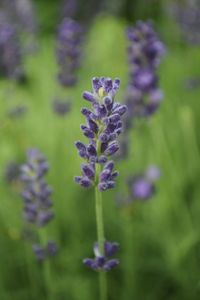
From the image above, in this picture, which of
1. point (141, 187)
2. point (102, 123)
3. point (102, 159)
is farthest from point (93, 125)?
point (141, 187)

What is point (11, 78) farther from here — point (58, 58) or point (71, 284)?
point (71, 284)

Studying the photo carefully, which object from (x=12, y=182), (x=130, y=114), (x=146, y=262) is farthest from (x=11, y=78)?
(x=146, y=262)

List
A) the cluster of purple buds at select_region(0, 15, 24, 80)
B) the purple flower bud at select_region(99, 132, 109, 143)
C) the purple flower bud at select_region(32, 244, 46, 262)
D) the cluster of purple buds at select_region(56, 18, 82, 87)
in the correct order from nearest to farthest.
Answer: the purple flower bud at select_region(99, 132, 109, 143), the purple flower bud at select_region(32, 244, 46, 262), the cluster of purple buds at select_region(56, 18, 82, 87), the cluster of purple buds at select_region(0, 15, 24, 80)

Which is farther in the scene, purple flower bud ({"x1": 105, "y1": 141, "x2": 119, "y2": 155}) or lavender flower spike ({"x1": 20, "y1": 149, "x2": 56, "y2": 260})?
lavender flower spike ({"x1": 20, "y1": 149, "x2": 56, "y2": 260})

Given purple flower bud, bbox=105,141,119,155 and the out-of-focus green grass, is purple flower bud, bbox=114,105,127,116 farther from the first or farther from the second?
the out-of-focus green grass

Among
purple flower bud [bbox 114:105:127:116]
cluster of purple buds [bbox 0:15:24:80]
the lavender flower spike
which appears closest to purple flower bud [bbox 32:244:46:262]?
the lavender flower spike

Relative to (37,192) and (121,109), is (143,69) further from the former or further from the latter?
(121,109)

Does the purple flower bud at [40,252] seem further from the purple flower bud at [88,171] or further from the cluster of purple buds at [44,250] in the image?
the purple flower bud at [88,171]

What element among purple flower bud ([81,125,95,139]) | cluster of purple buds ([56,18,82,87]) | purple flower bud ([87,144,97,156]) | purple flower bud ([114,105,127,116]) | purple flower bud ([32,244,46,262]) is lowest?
purple flower bud ([32,244,46,262])
